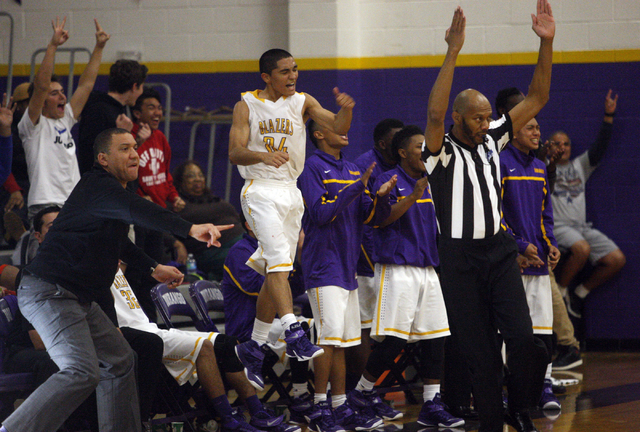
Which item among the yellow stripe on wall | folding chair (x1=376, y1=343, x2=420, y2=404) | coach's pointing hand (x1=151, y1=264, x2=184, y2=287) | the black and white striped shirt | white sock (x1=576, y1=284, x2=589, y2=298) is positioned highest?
the yellow stripe on wall

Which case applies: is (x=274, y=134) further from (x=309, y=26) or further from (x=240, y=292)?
(x=309, y=26)

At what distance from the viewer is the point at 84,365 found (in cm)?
402

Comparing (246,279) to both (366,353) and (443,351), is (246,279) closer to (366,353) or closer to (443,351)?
(366,353)

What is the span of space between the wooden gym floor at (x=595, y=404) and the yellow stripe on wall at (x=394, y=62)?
2.70m

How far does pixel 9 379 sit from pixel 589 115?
556 cm

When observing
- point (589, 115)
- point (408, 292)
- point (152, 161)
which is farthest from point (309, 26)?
point (408, 292)

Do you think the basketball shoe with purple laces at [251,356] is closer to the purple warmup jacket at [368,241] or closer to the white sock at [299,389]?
the white sock at [299,389]

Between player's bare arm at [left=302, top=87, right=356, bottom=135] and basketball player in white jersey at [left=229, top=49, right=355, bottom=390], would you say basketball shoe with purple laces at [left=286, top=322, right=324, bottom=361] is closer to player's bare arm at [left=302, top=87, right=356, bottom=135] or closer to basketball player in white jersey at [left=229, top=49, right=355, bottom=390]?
basketball player in white jersey at [left=229, top=49, right=355, bottom=390]

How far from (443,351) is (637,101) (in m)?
3.63

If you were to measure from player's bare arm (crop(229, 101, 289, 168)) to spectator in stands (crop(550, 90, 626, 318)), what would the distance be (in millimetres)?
3751

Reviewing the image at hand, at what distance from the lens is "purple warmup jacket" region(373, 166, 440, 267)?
517cm

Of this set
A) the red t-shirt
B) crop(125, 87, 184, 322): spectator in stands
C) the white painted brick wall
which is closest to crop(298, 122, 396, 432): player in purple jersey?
crop(125, 87, 184, 322): spectator in stands

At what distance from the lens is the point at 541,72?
4363 mm

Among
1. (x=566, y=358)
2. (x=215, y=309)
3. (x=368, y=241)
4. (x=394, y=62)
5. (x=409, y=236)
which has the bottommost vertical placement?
(x=566, y=358)
